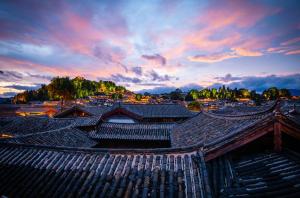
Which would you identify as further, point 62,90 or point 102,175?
point 62,90

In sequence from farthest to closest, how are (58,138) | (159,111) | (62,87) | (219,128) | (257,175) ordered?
1. (62,87)
2. (159,111)
3. (58,138)
4. (219,128)
5. (257,175)

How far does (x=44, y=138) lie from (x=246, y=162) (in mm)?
14182

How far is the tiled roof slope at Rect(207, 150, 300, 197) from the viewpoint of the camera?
21.0 ft

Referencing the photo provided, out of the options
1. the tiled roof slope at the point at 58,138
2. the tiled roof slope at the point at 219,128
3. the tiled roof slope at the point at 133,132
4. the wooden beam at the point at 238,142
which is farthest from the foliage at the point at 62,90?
the wooden beam at the point at 238,142

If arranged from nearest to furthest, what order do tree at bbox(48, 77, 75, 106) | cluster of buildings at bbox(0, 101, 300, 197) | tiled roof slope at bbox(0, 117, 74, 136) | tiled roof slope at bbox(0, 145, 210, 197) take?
cluster of buildings at bbox(0, 101, 300, 197) < tiled roof slope at bbox(0, 145, 210, 197) < tiled roof slope at bbox(0, 117, 74, 136) < tree at bbox(48, 77, 75, 106)

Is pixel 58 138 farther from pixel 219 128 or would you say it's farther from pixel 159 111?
pixel 159 111

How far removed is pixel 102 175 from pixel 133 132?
16231mm

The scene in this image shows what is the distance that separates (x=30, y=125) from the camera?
2512 cm

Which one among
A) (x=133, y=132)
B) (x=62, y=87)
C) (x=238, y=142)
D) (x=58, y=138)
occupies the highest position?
(x=62, y=87)

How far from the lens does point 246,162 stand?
8.31 metres

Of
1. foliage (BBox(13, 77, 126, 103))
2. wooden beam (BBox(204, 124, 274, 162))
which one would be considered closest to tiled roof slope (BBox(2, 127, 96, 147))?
wooden beam (BBox(204, 124, 274, 162))

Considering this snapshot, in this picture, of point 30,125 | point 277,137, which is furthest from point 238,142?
point 30,125

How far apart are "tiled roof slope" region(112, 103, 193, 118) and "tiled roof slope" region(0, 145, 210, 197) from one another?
2492 centimetres

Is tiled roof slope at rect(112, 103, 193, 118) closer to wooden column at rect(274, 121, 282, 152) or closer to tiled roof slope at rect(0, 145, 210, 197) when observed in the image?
tiled roof slope at rect(0, 145, 210, 197)
